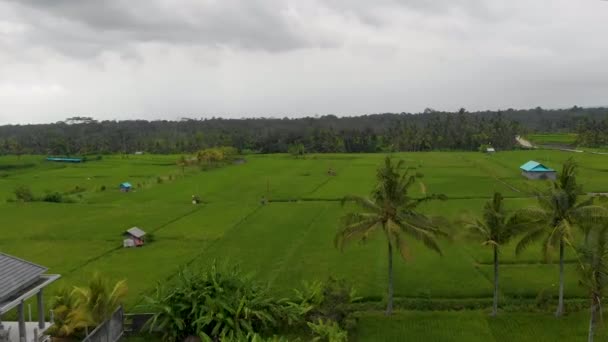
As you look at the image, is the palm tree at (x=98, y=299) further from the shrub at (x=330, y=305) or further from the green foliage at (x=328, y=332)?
the green foliage at (x=328, y=332)

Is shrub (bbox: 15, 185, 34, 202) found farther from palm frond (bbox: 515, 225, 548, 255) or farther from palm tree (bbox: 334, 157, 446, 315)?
palm frond (bbox: 515, 225, 548, 255)

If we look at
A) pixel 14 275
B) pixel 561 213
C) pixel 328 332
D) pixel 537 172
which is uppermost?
pixel 561 213

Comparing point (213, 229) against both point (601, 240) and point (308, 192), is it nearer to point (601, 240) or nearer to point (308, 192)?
point (308, 192)

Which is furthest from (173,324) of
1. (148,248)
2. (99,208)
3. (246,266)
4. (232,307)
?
(99,208)

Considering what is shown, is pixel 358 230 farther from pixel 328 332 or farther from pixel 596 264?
pixel 596 264

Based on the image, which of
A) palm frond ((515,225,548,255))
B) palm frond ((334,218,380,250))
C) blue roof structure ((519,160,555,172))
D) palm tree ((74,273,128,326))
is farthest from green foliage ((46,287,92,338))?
blue roof structure ((519,160,555,172))

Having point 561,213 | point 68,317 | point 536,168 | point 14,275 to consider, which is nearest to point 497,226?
point 561,213
